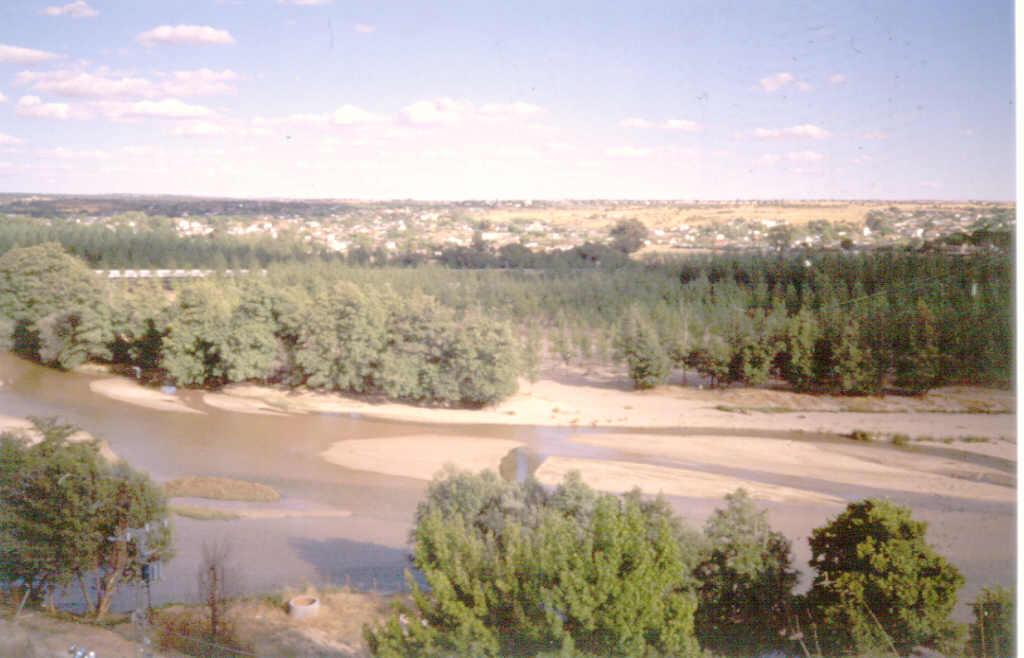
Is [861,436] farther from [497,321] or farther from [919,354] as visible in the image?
[497,321]

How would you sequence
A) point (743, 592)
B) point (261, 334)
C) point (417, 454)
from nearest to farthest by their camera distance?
point (743, 592) < point (417, 454) < point (261, 334)

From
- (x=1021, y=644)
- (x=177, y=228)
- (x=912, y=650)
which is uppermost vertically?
(x=177, y=228)

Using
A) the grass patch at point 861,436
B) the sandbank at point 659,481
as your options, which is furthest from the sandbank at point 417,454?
the grass patch at point 861,436

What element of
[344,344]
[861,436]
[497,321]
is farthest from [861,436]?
[344,344]

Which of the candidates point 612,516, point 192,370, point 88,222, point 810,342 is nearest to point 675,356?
point 810,342

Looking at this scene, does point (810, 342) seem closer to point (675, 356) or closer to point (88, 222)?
point (675, 356)
